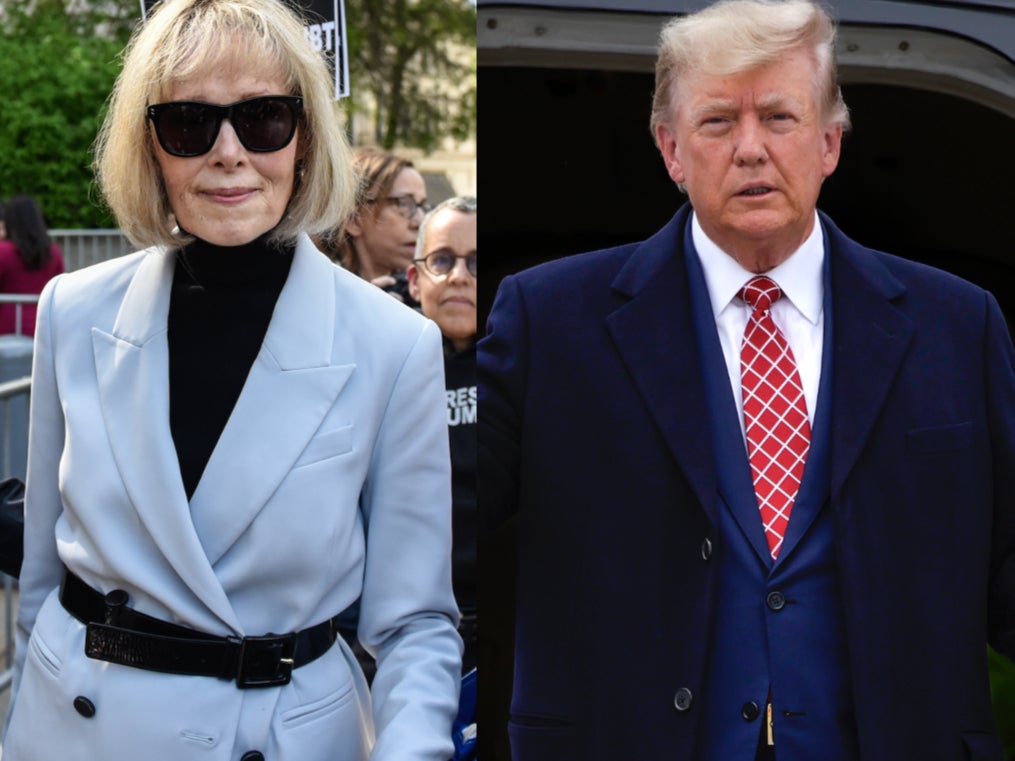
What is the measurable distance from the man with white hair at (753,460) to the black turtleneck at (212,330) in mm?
386

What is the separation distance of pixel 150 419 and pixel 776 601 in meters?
0.94

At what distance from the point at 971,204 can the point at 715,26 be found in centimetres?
45

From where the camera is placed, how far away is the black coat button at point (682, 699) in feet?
6.68

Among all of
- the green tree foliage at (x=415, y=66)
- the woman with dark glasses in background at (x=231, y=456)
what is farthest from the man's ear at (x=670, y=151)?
the green tree foliage at (x=415, y=66)

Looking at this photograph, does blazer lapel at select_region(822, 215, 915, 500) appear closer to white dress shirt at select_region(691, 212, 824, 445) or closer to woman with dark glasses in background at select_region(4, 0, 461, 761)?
white dress shirt at select_region(691, 212, 824, 445)

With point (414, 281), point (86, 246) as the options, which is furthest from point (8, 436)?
point (86, 246)

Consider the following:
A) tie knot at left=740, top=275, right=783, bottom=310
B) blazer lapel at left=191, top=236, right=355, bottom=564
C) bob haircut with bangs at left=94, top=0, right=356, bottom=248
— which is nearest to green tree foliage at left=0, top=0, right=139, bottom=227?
bob haircut with bangs at left=94, top=0, right=356, bottom=248

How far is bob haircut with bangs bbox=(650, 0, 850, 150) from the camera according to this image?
200cm

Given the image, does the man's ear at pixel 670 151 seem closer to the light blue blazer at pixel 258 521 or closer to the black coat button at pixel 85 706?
the light blue blazer at pixel 258 521

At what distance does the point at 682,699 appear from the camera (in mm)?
2041

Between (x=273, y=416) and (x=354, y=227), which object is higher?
(x=354, y=227)

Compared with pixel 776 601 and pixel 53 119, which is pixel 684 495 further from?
pixel 53 119

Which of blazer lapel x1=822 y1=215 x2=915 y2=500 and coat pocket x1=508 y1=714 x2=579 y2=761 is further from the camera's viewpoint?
coat pocket x1=508 y1=714 x2=579 y2=761

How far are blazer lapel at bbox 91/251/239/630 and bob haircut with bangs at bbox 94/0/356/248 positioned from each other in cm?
9
